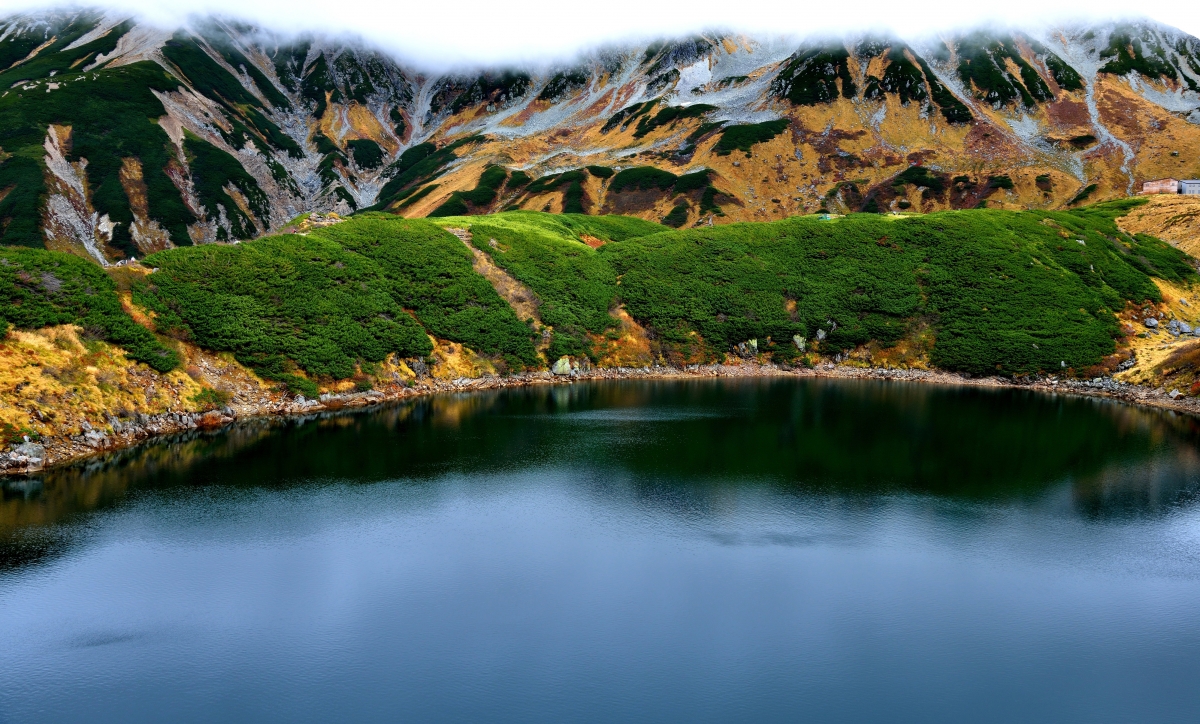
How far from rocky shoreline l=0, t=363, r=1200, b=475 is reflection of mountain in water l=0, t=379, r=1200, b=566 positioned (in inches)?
58.3

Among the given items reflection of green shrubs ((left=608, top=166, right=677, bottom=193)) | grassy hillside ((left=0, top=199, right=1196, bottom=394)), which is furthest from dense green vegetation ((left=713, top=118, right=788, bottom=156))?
grassy hillside ((left=0, top=199, right=1196, bottom=394))

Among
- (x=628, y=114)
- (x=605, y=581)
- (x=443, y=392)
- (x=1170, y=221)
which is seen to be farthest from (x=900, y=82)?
(x=605, y=581)

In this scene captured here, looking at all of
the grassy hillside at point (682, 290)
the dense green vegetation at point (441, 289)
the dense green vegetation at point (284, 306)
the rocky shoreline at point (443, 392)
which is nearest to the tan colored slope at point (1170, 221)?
the grassy hillside at point (682, 290)

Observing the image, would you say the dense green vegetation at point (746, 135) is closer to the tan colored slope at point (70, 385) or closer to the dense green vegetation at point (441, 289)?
the dense green vegetation at point (441, 289)

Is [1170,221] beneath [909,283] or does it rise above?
above

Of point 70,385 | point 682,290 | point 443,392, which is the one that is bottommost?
point 443,392

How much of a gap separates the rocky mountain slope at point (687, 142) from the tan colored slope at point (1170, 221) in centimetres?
3117

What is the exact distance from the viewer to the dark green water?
1906 cm

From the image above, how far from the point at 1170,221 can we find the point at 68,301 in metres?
117

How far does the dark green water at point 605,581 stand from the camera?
62.5ft

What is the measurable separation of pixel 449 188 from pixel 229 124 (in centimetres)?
5642

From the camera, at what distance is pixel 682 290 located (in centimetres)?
7569

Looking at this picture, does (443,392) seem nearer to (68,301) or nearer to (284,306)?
(284,306)

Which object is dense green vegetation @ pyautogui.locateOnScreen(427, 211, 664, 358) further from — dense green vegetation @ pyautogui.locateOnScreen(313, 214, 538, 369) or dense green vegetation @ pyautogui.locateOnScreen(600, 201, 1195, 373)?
dense green vegetation @ pyautogui.locateOnScreen(313, 214, 538, 369)
